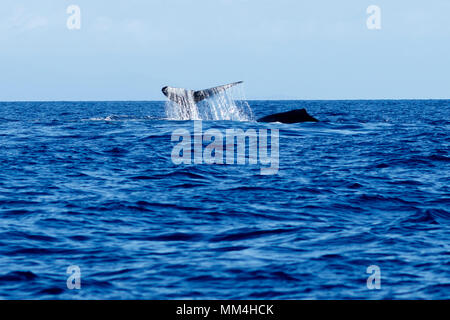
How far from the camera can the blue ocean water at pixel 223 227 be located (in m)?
8.34

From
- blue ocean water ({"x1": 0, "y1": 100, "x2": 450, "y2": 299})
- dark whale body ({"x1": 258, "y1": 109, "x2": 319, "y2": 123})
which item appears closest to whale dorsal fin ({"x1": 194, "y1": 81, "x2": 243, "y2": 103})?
dark whale body ({"x1": 258, "y1": 109, "x2": 319, "y2": 123})

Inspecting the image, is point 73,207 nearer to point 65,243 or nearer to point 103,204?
point 103,204

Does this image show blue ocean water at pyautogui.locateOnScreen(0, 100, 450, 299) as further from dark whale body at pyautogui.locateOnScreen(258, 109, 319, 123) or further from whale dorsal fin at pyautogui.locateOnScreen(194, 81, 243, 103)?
dark whale body at pyautogui.locateOnScreen(258, 109, 319, 123)

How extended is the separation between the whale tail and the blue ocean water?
10.2 meters

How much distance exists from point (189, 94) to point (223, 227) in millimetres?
22357

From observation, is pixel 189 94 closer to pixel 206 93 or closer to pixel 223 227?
pixel 206 93

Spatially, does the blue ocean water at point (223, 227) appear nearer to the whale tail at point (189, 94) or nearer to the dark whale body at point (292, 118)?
the whale tail at point (189, 94)

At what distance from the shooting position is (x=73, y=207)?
42.6ft

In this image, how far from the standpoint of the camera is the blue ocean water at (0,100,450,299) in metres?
8.34

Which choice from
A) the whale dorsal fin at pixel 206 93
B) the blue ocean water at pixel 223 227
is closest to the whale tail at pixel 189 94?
the whale dorsal fin at pixel 206 93

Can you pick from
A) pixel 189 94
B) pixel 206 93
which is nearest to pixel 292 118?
pixel 206 93

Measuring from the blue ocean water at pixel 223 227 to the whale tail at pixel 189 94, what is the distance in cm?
1016
